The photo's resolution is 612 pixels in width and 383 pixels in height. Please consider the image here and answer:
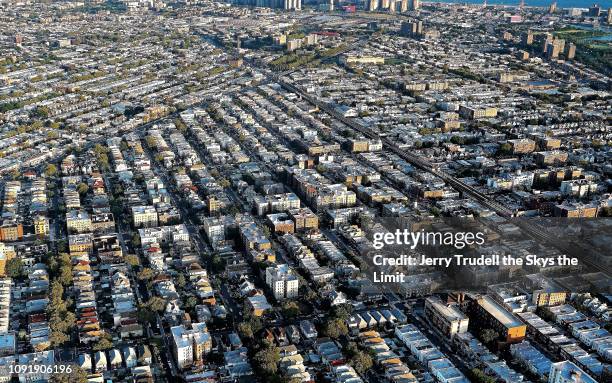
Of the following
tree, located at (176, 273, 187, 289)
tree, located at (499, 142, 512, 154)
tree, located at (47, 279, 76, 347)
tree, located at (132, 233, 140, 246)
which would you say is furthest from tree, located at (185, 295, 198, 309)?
tree, located at (499, 142, 512, 154)

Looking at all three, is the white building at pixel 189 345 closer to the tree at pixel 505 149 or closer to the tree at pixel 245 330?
the tree at pixel 245 330

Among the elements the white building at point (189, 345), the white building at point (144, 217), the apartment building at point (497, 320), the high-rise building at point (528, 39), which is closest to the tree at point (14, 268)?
the white building at point (144, 217)

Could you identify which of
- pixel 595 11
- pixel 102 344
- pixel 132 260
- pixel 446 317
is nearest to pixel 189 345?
pixel 102 344

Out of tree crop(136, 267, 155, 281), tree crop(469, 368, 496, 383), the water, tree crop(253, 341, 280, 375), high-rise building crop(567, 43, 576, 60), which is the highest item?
the water

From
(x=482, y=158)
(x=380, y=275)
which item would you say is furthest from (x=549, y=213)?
(x=380, y=275)

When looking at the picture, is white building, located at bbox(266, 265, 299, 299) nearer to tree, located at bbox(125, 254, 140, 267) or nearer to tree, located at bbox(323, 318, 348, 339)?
tree, located at bbox(323, 318, 348, 339)

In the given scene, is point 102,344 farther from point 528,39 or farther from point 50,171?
point 528,39
